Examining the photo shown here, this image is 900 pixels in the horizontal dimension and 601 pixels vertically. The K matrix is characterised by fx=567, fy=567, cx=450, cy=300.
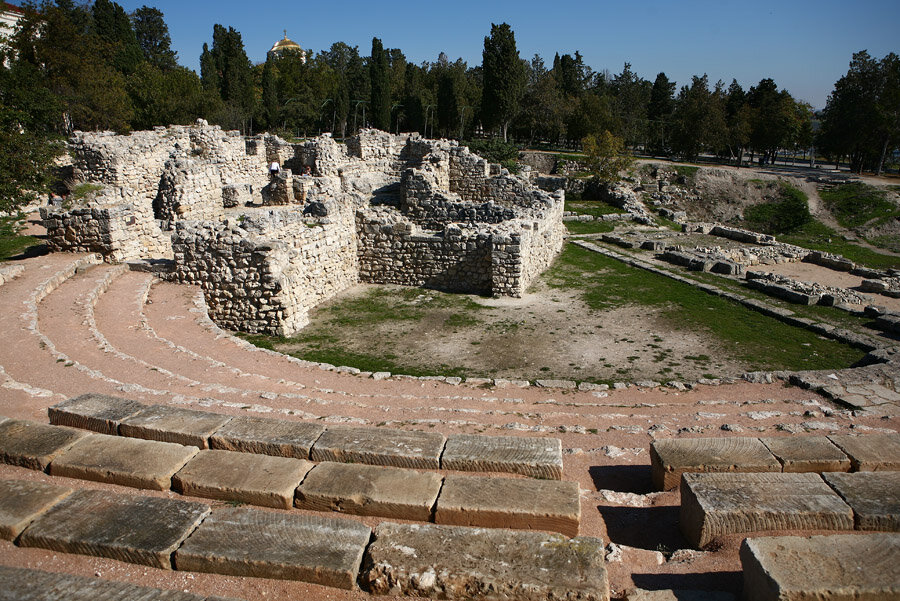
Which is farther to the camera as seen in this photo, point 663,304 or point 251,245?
Answer: point 663,304

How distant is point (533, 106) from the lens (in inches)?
2197

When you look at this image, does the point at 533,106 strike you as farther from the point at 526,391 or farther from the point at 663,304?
the point at 526,391

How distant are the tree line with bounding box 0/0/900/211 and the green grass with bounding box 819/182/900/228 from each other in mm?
9671

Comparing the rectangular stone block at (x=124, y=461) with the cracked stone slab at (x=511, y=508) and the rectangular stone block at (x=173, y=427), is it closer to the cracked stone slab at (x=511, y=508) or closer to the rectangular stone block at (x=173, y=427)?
the rectangular stone block at (x=173, y=427)

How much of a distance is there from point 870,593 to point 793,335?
1116 cm

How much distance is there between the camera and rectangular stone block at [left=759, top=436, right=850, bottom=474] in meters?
5.73

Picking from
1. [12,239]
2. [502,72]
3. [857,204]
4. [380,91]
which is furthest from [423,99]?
[12,239]

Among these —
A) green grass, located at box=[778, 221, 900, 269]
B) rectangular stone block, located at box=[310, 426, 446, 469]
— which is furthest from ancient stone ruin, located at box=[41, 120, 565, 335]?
green grass, located at box=[778, 221, 900, 269]

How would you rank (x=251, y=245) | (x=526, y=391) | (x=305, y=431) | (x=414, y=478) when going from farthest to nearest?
1. (x=251, y=245)
2. (x=526, y=391)
3. (x=305, y=431)
4. (x=414, y=478)

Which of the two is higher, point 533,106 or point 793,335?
point 533,106

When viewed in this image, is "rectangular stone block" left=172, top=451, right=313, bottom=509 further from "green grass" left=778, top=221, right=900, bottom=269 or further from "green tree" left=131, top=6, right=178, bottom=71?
"green tree" left=131, top=6, right=178, bottom=71

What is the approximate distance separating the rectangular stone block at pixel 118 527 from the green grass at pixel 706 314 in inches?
430

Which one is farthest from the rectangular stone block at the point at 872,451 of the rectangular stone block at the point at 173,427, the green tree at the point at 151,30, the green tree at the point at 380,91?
the green tree at the point at 151,30

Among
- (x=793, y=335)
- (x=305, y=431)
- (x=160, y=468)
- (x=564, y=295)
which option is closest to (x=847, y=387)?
(x=793, y=335)
